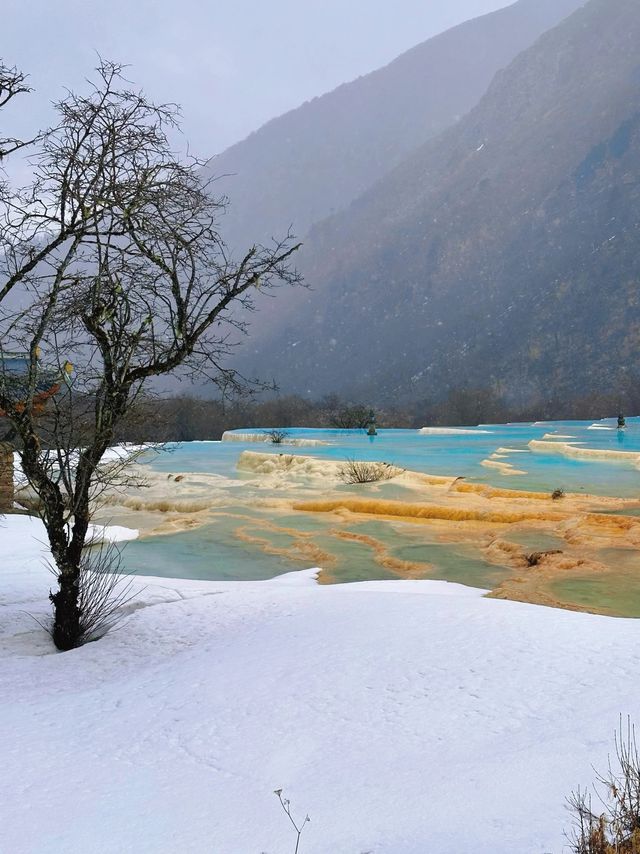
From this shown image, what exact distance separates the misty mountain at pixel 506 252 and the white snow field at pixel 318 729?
48967 mm

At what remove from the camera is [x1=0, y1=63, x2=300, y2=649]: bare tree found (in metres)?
4.17

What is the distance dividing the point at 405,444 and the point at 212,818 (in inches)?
939

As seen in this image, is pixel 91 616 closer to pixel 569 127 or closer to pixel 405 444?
pixel 405 444

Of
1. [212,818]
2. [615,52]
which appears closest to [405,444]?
[212,818]

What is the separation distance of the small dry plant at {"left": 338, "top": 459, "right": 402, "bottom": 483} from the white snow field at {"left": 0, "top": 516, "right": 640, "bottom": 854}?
11.1m

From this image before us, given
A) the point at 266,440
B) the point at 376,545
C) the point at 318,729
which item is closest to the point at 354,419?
the point at 266,440

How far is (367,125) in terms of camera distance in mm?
157375

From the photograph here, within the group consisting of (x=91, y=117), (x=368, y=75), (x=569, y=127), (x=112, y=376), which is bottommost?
(x=112, y=376)

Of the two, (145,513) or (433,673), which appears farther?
(145,513)

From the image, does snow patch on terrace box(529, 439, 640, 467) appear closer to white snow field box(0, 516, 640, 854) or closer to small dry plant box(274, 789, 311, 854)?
white snow field box(0, 516, 640, 854)

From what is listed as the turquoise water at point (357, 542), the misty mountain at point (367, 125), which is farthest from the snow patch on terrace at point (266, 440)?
the misty mountain at point (367, 125)

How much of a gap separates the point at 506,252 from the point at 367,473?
209ft

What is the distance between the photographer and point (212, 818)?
245 cm

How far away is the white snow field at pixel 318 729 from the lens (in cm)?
236
